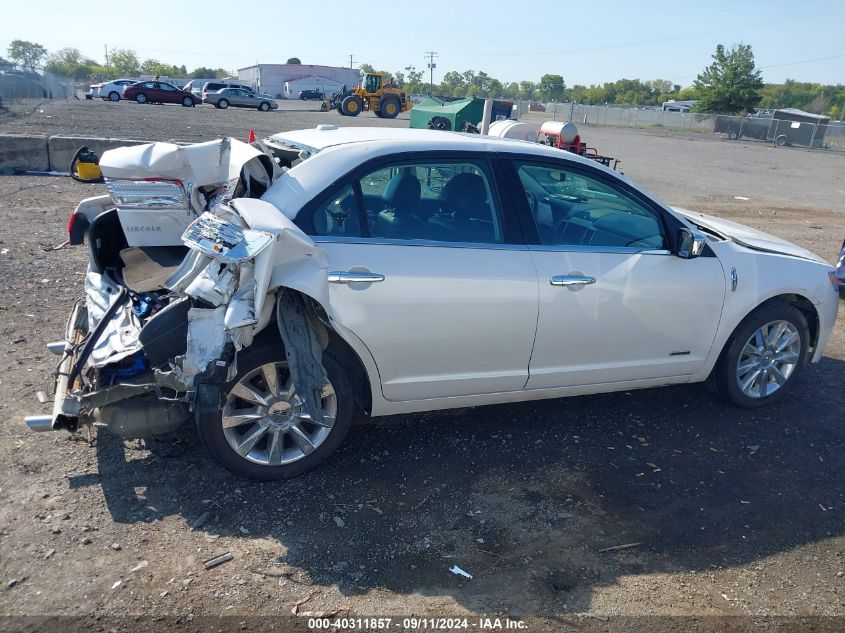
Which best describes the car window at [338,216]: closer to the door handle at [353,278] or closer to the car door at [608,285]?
the door handle at [353,278]

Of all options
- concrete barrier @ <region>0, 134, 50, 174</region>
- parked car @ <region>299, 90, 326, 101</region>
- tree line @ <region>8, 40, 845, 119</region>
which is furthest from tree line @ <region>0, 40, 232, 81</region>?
concrete barrier @ <region>0, 134, 50, 174</region>

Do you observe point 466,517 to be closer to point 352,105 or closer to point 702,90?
point 352,105

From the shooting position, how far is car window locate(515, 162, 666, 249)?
4.09 meters

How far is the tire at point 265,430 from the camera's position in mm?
3459

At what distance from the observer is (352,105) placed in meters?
43.1

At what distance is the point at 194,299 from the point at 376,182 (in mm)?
1172

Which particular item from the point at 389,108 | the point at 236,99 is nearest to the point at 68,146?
the point at 389,108

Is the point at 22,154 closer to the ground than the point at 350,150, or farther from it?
closer to the ground

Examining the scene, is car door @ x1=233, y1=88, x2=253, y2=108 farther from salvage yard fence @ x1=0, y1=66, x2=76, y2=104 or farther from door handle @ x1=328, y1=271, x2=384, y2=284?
door handle @ x1=328, y1=271, x2=384, y2=284

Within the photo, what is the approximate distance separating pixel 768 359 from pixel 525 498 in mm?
2289

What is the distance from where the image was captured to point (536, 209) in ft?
13.3

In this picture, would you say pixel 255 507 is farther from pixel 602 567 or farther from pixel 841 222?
pixel 841 222

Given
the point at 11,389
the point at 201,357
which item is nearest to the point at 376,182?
the point at 201,357

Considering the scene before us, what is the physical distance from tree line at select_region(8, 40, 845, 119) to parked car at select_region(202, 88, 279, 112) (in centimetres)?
909
